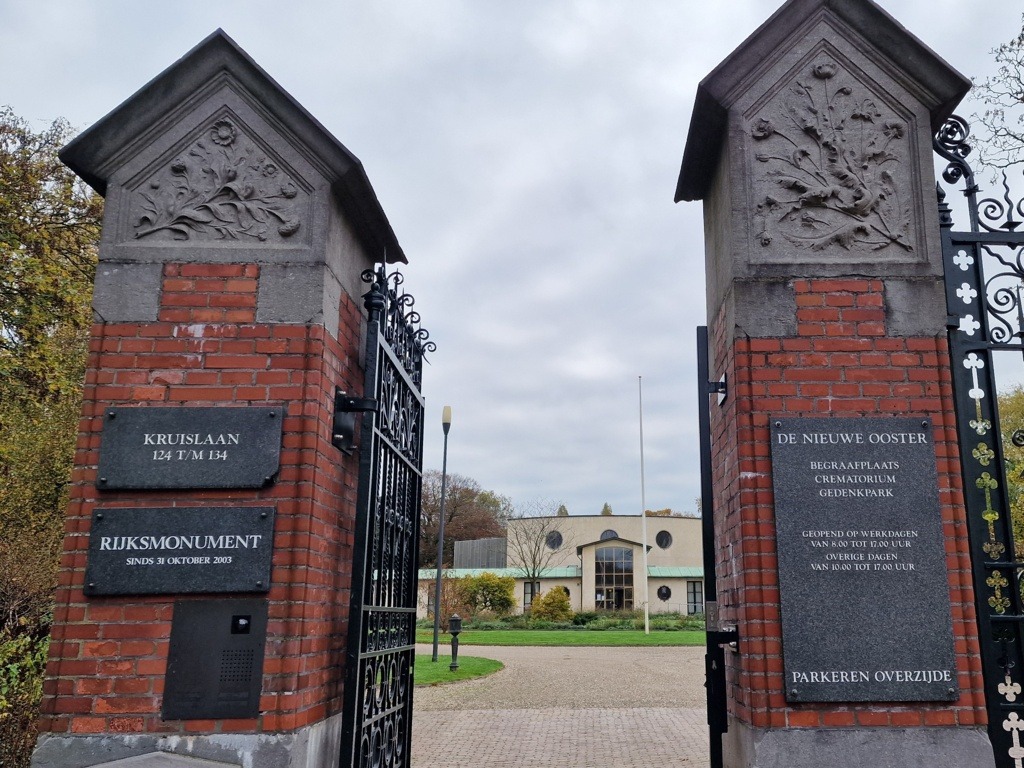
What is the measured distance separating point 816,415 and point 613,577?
45254 mm

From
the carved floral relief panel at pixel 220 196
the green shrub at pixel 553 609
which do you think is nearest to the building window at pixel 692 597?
the green shrub at pixel 553 609

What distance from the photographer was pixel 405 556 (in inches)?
226

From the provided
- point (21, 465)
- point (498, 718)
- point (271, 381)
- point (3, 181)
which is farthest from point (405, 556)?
point (21, 465)

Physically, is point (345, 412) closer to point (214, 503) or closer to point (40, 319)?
point (214, 503)

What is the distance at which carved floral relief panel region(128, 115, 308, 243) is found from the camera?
471cm

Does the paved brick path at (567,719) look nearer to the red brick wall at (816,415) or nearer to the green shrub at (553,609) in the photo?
the red brick wall at (816,415)

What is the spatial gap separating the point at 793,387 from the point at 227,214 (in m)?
3.24

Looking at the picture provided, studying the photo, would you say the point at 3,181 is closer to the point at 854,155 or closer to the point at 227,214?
the point at 227,214

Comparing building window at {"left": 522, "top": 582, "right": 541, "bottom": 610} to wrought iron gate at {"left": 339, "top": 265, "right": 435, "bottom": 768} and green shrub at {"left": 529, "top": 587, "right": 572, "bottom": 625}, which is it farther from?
wrought iron gate at {"left": 339, "top": 265, "right": 435, "bottom": 768}

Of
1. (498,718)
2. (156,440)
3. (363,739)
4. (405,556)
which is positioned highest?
(156,440)

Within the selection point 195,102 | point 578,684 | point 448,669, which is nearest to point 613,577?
point 448,669

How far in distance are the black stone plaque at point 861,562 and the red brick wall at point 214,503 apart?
2.38 meters

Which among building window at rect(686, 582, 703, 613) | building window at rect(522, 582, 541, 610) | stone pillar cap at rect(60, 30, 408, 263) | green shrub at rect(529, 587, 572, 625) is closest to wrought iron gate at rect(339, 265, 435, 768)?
stone pillar cap at rect(60, 30, 408, 263)

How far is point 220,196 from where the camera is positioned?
15.7 ft
